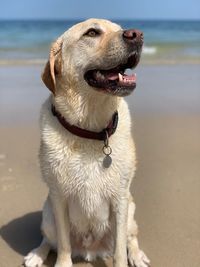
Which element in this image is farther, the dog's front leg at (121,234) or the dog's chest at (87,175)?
the dog's front leg at (121,234)

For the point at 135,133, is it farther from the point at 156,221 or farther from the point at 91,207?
the point at 91,207

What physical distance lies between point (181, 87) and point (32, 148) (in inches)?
142

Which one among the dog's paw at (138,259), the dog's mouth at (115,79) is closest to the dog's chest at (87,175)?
the dog's mouth at (115,79)

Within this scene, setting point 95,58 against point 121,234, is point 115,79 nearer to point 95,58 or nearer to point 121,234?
point 95,58

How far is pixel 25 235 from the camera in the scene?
11.6 feet

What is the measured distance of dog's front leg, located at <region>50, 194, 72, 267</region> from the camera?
2938 millimetres

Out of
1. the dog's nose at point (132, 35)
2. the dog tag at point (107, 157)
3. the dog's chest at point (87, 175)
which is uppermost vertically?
the dog's nose at point (132, 35)

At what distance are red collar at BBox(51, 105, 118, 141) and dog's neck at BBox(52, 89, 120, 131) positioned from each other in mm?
22

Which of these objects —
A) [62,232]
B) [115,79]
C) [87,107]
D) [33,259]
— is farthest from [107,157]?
[33,259]

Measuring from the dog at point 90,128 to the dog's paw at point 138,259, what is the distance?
152 mm

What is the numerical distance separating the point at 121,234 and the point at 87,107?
2.48ft

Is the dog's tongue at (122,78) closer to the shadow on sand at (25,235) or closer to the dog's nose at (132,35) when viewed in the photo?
the dog's nose at (132,35)

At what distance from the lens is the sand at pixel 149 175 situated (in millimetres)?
3342

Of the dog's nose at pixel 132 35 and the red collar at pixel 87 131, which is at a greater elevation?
the dog's nose at pixel 132 35
